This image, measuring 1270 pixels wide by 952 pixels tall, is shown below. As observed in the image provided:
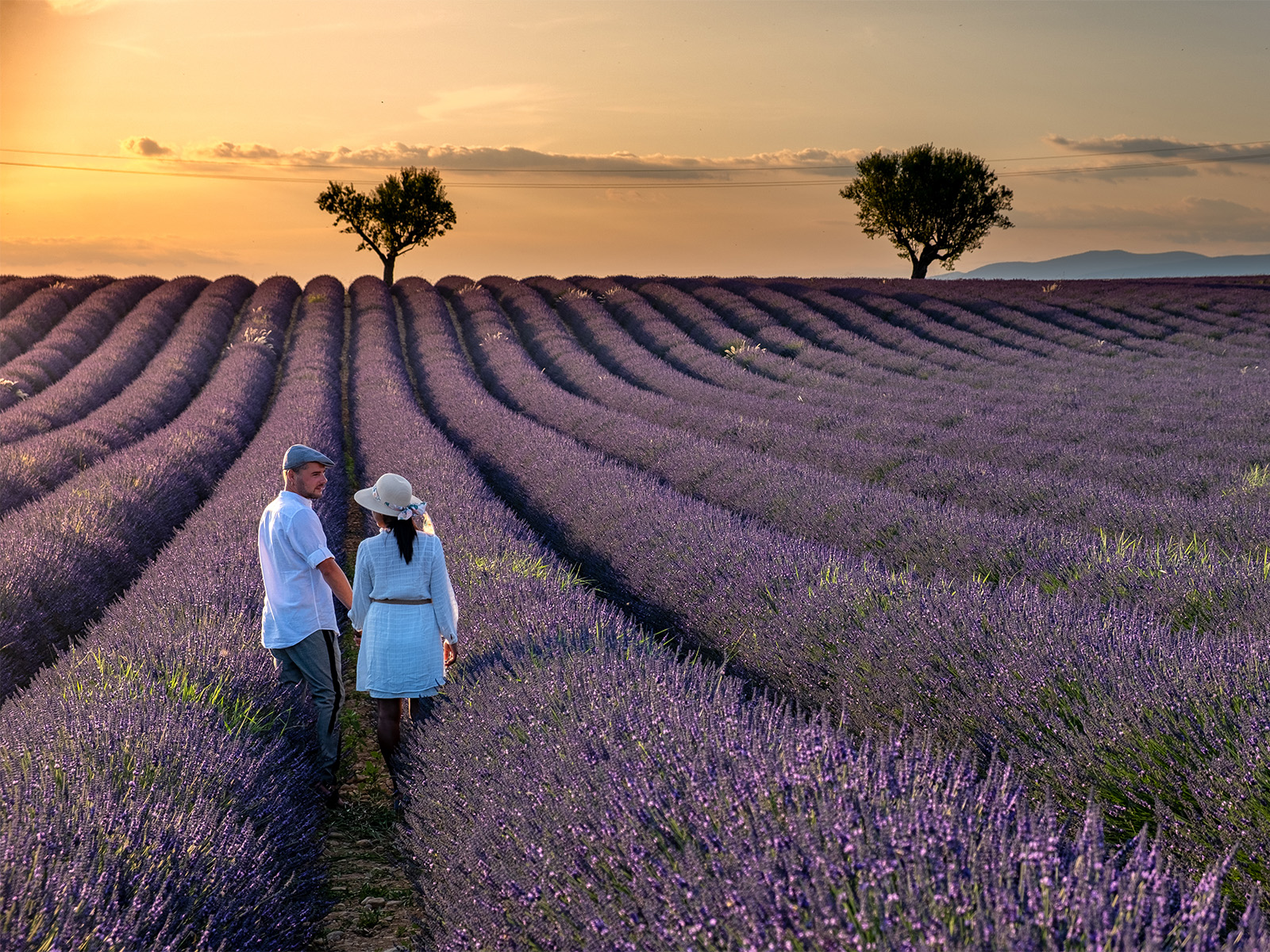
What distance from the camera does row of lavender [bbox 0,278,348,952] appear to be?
83.0 inches

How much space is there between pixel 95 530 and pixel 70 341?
16.0 metres

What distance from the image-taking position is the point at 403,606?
363 centimetres

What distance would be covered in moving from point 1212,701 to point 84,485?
819 cm

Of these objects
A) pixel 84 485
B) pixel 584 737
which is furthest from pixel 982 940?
pixel 84 485

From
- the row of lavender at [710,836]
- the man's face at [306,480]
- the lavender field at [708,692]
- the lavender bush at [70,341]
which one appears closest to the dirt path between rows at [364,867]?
the lavender field at [708,692]

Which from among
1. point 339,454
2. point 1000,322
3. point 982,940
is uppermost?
point 1000,322

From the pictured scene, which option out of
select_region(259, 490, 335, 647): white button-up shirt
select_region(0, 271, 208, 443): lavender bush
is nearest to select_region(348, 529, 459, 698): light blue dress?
select_region(259, 490, 335, 647): white button-up shirt

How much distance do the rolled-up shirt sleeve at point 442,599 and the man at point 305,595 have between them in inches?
15.8

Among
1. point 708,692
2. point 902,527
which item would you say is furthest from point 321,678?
point 902,527

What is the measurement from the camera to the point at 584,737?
2.58 m

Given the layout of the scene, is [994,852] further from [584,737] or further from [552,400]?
[552,400]

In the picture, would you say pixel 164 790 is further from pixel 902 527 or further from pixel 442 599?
pixel 902 527

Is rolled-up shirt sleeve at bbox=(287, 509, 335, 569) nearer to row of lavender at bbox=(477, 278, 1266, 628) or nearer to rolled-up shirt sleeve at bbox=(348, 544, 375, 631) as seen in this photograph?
rolled-up shirt sleeve at bbox=(348, 544, 375, 631)

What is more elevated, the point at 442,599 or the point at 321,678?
the point at 442,599
